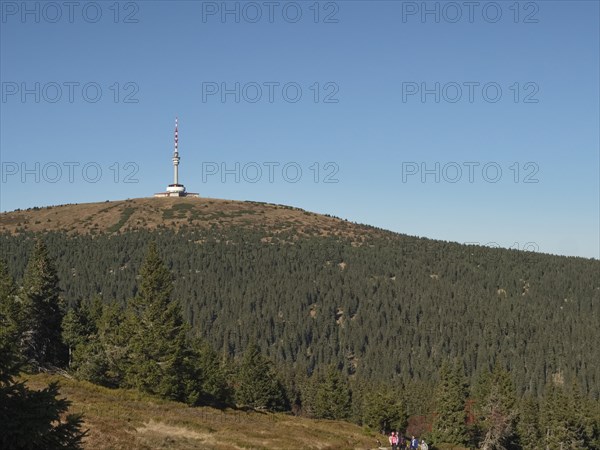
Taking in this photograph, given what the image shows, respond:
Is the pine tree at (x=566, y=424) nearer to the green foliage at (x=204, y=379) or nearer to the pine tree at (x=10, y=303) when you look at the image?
the green foliage at (x=204, y=379)

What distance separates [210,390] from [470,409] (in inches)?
1794

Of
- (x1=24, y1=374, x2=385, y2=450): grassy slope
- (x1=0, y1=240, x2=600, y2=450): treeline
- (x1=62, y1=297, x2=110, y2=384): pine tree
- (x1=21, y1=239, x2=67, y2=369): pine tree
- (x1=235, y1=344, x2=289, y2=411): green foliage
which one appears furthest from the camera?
(x1=235, y1=344, x2=289, y2=411): green foliage

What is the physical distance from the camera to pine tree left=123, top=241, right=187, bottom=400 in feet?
169

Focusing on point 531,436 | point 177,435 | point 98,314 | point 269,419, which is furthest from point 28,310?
point 531,436

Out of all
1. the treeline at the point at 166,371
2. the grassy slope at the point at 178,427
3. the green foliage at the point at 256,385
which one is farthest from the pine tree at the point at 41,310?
the green foliage at the point at 256,385

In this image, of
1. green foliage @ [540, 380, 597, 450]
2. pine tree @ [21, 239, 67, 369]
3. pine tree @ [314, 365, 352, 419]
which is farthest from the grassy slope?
green foliage @ [540, 380, 597, 450]

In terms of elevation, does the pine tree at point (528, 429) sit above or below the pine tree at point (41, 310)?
below

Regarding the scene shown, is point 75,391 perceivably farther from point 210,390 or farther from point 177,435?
point 210,390

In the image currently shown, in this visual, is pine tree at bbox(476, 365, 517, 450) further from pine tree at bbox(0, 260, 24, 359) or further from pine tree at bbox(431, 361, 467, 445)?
pine tree at bbox(0, 260, 24, 359)

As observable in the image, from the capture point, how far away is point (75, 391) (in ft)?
150

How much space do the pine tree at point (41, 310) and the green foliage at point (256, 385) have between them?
103 ft

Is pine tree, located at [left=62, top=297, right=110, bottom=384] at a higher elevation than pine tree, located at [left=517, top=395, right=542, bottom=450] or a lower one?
higher

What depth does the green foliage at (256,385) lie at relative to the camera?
9262cm

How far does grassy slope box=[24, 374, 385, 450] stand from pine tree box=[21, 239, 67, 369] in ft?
52.0
